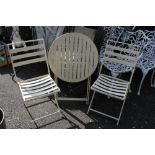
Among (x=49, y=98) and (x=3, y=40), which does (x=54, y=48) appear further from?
(x=3, y=40)

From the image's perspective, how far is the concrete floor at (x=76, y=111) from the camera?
13.9 ft

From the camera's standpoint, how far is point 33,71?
18.8 feet

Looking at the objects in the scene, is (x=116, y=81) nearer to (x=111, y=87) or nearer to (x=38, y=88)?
(x=111, y=87)

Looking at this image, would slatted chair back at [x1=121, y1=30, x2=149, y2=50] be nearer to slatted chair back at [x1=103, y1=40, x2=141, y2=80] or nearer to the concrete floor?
slatted chair back at [x1=103, y1=40, x2=141, y2=80]

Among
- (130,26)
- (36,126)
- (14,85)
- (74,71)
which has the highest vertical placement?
(130,26)

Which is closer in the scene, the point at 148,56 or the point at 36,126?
the point at 36,126

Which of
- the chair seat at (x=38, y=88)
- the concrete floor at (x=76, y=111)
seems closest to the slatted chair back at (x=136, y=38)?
the concrete floor at (x=76, y=111)

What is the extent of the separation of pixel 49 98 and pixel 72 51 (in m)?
1.13

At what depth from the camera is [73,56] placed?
173 inches

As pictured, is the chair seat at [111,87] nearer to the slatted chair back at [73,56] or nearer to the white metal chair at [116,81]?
the white metal chair at [116,81]

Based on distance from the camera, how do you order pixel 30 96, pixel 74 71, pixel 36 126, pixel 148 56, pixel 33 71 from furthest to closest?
pixel 33 71, pixel 148 56, pixel 74 71, pixel 36 126, pixel 30 96

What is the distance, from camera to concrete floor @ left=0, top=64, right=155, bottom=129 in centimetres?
425

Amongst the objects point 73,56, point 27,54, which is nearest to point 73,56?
point 73,56

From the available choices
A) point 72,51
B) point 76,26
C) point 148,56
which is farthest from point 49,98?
point 148,56
